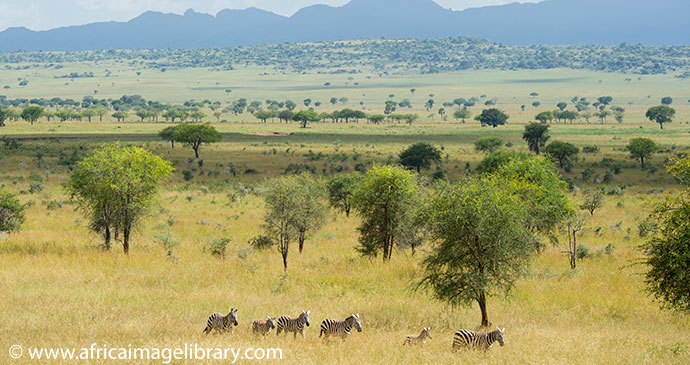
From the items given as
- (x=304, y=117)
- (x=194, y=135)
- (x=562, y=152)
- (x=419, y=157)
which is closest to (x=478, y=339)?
(x=419, y=157)

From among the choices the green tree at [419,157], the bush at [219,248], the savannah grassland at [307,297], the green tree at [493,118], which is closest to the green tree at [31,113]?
the green tree at [493,118]

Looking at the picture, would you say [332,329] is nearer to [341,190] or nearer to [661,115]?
[341,190]

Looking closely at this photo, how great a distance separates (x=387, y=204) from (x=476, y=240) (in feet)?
37.0

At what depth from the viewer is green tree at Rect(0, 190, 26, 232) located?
37.6 m

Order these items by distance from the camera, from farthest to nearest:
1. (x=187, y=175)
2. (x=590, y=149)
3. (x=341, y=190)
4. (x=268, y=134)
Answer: (x=268, y=134) → (x=590, y=149) → (x=187, y=175) → (x=341, y=190)

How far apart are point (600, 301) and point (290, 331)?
13.9 metres

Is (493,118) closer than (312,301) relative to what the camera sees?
No

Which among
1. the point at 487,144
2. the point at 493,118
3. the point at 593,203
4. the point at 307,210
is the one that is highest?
the point at 307,210

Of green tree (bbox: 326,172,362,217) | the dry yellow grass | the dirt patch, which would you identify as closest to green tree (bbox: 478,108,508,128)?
the dirt patch

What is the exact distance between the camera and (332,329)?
1762 cm

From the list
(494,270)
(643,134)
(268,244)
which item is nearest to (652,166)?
(643,134)

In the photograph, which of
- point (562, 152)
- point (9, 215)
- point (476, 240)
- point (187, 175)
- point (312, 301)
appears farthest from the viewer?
point (562, 152)

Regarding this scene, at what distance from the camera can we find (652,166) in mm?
86750

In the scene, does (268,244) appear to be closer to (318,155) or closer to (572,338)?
(572,338)
